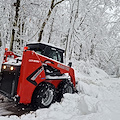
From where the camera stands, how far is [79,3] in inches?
675

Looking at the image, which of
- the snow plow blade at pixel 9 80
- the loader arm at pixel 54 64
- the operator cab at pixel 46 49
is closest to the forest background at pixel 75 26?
the operator cab at pixel 46 49

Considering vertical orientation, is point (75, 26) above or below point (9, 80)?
above

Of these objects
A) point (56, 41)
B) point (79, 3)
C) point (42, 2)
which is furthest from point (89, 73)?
point (42, 2)

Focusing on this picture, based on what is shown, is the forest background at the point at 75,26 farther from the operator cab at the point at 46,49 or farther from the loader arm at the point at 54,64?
the loader arm at the point at 54,64

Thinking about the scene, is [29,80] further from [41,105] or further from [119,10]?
[119,10]

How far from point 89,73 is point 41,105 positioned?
14239mm

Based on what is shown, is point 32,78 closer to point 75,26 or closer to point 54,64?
point 54,64

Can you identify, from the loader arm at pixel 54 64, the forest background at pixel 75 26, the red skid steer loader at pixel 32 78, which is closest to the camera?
the red skid steer loader at pixel 32 78

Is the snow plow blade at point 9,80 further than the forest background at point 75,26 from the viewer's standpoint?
No

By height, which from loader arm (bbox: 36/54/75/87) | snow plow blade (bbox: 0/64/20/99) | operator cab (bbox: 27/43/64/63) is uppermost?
operator cab (bbox: 27/43/64/63)

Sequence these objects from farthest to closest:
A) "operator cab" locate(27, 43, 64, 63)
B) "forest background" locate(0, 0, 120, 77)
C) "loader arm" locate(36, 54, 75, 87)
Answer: "forest background" locate(0, 0, 120, 77)
"operator cab" locate(27, 43, 64, 63)
"loader arm" locate(36, 54, 75, 87)

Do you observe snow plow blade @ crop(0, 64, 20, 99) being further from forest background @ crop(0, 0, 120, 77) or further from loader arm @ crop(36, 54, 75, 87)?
forest background @ crop(0, 0, 120, 77)

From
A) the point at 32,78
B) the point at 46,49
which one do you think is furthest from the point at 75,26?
the point at 32,78

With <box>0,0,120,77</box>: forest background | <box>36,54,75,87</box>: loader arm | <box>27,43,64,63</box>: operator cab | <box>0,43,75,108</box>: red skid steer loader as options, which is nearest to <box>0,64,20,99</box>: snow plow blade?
<box>0,43,75,108</box>: red skid steer loader
